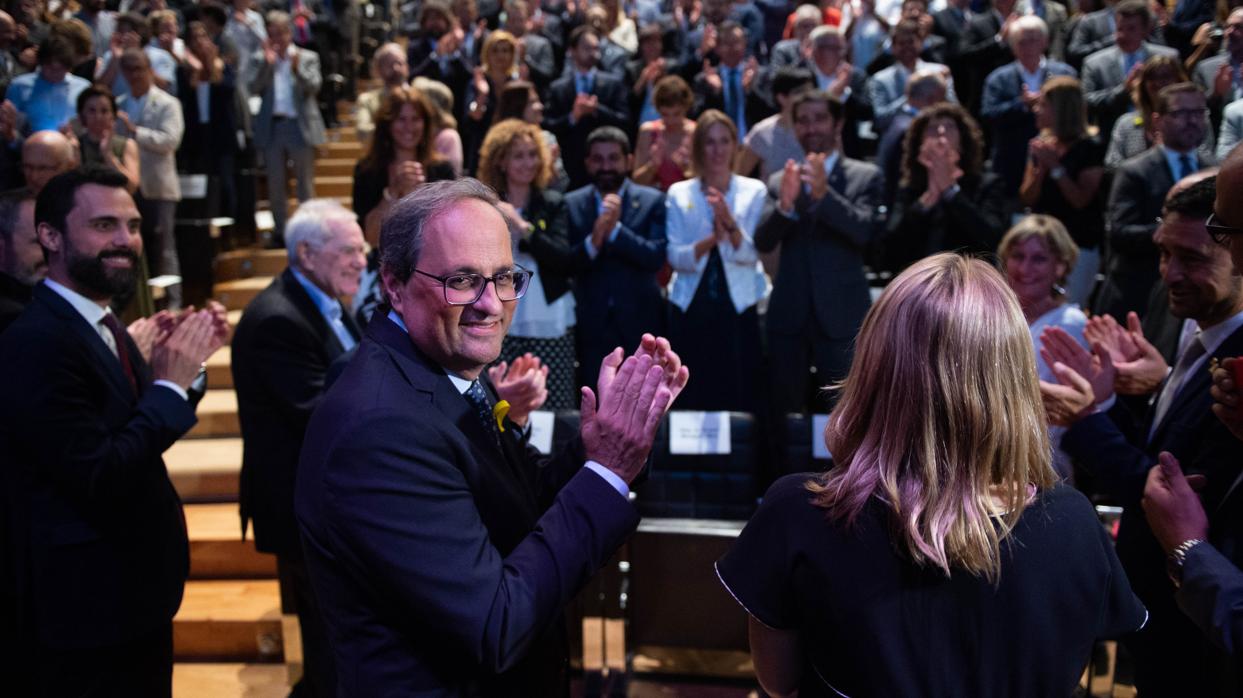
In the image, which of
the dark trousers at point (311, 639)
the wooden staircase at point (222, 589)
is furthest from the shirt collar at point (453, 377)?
the wooden staircase at point (222, 589)

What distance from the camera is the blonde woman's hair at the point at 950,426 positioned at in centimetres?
139

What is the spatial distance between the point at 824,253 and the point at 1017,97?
256cm

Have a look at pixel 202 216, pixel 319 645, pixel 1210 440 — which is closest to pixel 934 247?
pixel 1210 440

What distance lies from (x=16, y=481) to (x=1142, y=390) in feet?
8.55

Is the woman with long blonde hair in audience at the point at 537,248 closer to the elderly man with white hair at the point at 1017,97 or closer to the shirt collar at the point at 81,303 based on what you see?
the shirt collar at the point at 81,303

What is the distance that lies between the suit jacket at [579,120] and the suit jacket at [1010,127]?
230 centimetres

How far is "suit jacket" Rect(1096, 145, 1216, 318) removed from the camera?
4.81 m

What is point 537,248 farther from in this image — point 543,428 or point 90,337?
point 90,337

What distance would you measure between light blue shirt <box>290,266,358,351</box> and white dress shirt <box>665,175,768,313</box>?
1876 mm

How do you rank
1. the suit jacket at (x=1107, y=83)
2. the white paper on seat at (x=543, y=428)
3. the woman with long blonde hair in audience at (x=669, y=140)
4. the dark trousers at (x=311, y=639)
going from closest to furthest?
the dark trousers at (x=311, y=639)
the white paper on seat at (x=543, y=428)
the woman with long blonde hair in audience at (x=669, y=140)
the suit jacket at (x=1107, y=83)

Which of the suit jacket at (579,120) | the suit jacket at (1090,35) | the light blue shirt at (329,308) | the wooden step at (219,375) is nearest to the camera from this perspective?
the light blue shirt at (329,308)

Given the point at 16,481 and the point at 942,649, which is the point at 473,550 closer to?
the point at 942,649

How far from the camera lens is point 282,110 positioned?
725 cm

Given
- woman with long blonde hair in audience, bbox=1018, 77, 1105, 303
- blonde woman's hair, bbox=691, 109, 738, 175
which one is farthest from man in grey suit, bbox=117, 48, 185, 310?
woman with long blonde hair in audience, bbox=1018, 77, 1105, 303
